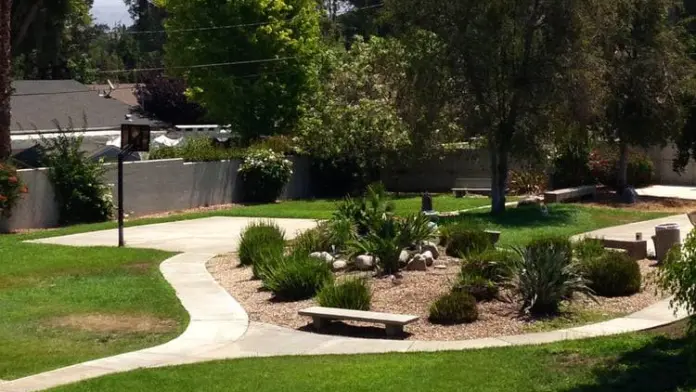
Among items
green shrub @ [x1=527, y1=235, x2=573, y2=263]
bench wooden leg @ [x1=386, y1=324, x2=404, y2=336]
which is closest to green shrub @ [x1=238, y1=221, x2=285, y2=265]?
green shrub @ [x1=527, y1=235, x2=573, y2=263]

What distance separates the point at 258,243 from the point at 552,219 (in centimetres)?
927

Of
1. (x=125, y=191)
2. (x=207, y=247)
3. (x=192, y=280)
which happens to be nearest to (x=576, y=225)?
(x=207, y=247)

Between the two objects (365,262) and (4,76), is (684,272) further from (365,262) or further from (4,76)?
(4,76)

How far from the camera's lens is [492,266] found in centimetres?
1428

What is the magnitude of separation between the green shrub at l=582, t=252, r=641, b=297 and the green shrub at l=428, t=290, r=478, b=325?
2.27 m

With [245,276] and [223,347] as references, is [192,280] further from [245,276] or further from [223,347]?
[223,347]

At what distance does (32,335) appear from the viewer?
12312 millimetres

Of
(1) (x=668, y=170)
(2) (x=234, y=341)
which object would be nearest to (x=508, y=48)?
(2) (x=234, y=341)

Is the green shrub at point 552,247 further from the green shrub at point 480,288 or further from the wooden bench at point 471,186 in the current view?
the wooden bench at point 471,186

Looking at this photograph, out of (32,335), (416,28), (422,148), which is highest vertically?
(416,28)

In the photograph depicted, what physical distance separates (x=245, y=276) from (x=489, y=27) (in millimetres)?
10376

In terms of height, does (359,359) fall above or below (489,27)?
below

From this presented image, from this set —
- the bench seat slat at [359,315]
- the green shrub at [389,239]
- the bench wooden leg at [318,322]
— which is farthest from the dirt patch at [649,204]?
the bench wooden leg at [318,322]

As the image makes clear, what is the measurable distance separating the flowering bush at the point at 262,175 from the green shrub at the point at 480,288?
2066 centimetres
